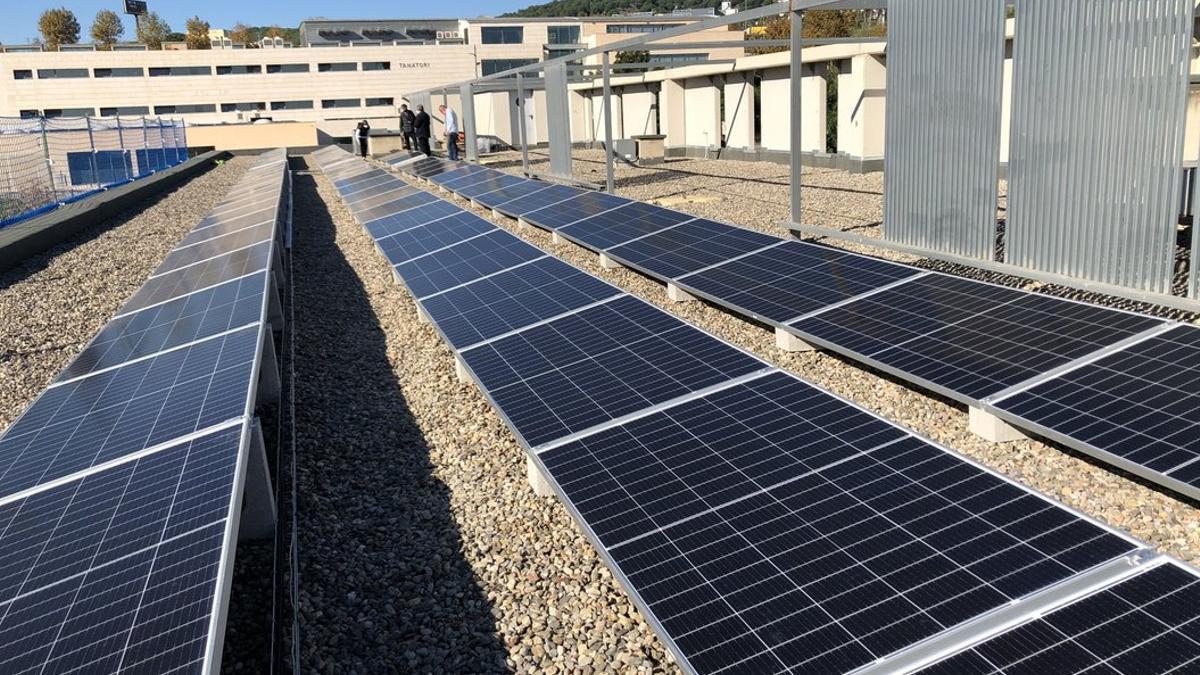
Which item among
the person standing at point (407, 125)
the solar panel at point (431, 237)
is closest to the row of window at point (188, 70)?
the person standing at point (407, 125)

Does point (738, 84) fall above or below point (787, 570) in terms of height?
above

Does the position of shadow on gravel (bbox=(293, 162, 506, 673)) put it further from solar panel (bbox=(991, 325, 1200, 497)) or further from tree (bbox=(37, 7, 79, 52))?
tree (bbox=(37, 7, 79, 52))

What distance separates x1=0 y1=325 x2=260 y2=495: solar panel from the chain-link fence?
16138 mm

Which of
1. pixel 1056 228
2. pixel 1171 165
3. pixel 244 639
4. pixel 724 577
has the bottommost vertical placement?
pixel 244 639

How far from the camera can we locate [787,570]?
3.95 meters

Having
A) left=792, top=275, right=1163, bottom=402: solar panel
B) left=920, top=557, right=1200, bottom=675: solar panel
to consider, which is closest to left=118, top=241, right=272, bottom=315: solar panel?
left=792, top=275, right=1163, bottom=402: solar panel

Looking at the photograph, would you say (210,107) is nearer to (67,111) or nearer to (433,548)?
(67,111)

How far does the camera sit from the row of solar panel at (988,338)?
519 cm

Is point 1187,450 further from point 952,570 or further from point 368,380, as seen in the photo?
point 368,380

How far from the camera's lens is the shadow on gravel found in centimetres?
459

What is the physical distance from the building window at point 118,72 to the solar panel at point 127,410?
8934 centimetres

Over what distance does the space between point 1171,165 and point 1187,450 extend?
360cm

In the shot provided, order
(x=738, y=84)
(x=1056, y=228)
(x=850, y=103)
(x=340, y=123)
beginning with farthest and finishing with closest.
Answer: (x=340, y=123), (x=738, y=84), (x=850, y=103), (x=1056, y=228)

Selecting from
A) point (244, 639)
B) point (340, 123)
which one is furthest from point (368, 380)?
point (340, 123)
